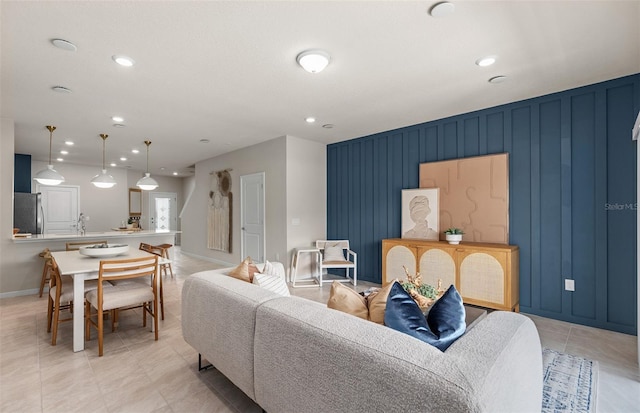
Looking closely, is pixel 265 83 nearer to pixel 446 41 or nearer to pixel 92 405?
pixel 446 41

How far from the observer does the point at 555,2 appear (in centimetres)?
196

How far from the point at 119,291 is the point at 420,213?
391cm

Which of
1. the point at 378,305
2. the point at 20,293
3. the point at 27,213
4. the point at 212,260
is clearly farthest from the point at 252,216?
the point at 378,305

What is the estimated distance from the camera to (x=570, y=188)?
3371mm

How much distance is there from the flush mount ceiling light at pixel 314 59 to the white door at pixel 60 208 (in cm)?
853

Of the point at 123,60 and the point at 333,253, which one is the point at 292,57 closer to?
the point at 123,60

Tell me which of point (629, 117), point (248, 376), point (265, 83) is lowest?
point (248, 376)

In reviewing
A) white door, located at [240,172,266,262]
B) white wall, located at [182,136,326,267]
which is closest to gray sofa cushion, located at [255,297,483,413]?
white wall, located at [182,136,326,267]

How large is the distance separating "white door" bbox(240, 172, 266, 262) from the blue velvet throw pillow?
15.2 feet

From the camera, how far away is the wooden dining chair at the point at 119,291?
8.68 feet

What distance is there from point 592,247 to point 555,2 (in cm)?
259

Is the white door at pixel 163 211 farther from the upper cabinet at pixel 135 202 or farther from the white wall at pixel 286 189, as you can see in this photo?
the white wall at pixel 286 189

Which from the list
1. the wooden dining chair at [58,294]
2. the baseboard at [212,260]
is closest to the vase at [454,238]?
the wooden dining chair at [58,294]

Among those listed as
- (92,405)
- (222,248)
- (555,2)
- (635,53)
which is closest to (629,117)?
(635,53)
